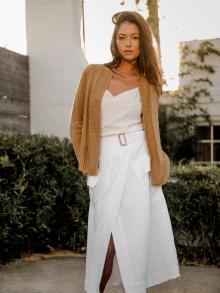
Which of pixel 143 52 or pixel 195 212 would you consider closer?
pixel 143 52

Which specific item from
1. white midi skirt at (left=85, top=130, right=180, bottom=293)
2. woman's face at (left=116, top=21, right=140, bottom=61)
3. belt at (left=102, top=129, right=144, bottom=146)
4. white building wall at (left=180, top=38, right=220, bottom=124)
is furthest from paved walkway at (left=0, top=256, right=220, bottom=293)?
white building wall at (left=180, top=38, right=220, bottom=124)

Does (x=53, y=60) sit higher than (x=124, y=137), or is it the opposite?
(x=53, y=60)

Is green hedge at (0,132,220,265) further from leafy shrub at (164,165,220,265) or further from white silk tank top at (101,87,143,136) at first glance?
white silk tank top at (101,87,143,136)

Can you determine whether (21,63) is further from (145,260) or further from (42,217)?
(145,260)

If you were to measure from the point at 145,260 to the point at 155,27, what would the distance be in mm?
5503

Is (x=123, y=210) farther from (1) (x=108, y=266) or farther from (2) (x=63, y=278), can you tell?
(2) (x=63, y=278)

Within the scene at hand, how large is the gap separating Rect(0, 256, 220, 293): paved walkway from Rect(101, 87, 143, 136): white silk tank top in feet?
3.70

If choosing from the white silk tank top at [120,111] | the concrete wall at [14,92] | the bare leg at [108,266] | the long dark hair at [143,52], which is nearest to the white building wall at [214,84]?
the concrete wall at [14,92]

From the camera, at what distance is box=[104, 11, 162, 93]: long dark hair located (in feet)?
10.4

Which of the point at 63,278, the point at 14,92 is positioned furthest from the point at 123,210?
the point at 14,92

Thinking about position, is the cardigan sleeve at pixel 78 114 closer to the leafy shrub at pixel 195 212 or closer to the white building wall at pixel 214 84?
the leafy shrub at pixel 195 212

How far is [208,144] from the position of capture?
1096 cm

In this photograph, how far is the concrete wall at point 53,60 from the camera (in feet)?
20.6

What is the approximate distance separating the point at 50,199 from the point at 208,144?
655 centimetres
